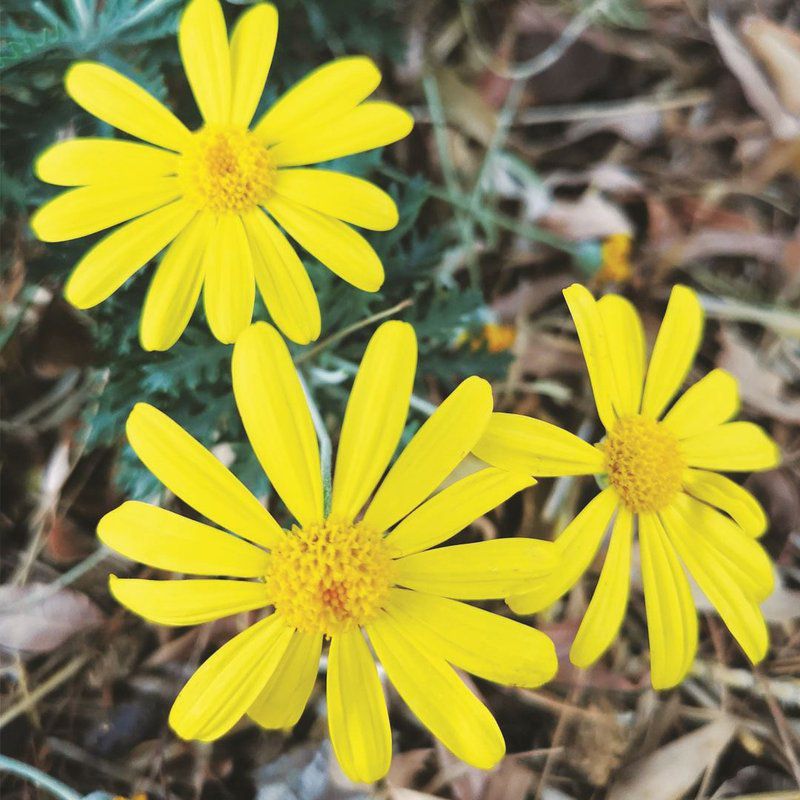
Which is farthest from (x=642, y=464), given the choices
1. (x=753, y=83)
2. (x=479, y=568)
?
(x=753, y=83)

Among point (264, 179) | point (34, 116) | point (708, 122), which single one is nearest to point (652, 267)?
point (708, 122)

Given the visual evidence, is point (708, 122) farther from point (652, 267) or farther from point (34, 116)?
point (34, 116)

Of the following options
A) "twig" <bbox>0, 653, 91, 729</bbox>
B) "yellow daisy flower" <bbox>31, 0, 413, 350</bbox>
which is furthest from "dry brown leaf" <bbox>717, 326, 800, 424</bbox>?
"twig" <bbox>0, 653, 91, 729</bbox>

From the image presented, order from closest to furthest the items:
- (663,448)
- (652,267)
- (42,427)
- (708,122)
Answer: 1. (663,448)
2. (42,427)
3. (652,267)
4. (708,122)

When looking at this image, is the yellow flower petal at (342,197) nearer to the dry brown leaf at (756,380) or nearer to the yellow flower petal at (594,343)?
the yellow flower petal at (594,343)

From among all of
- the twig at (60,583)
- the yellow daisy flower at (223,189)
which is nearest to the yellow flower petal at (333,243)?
the yellow daisy flower at (223,189)

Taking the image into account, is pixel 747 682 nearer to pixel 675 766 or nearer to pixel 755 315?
pixel 675 766
